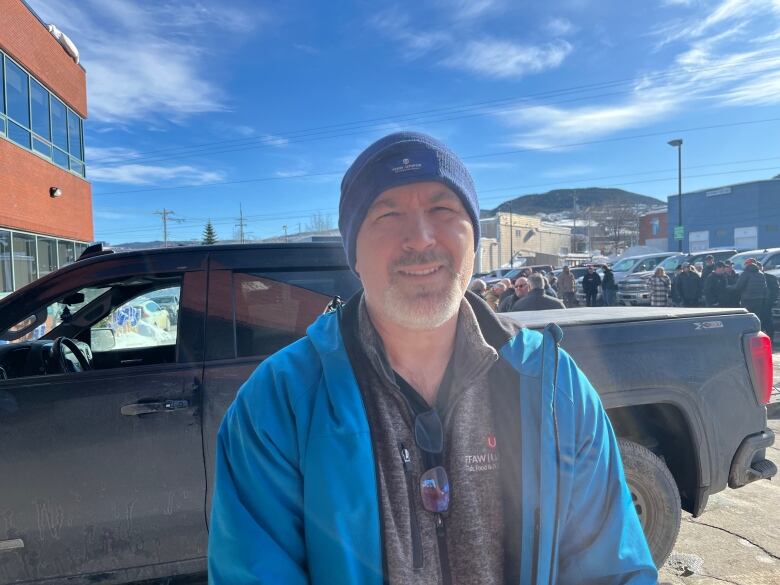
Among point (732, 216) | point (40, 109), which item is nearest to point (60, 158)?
point (40, 109)

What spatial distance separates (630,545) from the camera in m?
1.32

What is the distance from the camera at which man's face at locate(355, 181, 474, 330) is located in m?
1.42

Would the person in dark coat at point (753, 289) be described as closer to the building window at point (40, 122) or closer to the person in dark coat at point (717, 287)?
the person in dark coat at point (717, 287)

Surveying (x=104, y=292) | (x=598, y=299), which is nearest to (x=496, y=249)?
(x=598, y=299)

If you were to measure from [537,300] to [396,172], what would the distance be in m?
5.46

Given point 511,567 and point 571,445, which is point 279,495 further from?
point 571,445

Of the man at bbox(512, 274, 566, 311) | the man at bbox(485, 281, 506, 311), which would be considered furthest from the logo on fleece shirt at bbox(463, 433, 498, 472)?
the man at bbox(485, 281, 506, 311)

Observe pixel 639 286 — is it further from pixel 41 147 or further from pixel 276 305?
pixel 41 147

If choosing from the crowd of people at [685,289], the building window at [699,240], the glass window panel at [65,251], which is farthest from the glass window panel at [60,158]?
the building window at [699,240]

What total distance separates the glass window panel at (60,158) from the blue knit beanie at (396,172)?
18718 mm

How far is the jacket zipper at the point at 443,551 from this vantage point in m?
1.28

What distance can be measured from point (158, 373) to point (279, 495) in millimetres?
1458

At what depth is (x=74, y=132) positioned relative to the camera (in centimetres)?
1856

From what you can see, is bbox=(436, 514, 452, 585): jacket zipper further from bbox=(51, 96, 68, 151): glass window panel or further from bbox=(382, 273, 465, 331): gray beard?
bbox=(51, 96, 68, 151): glass window panel
